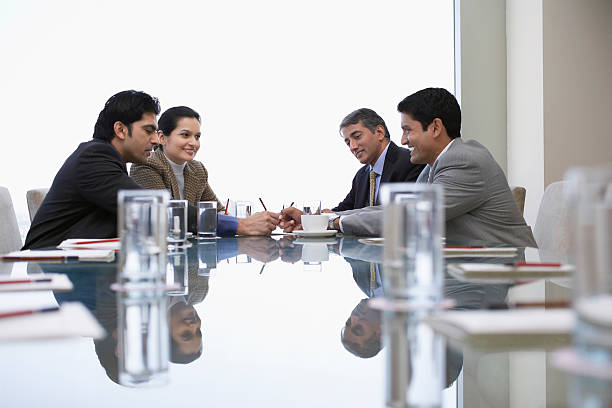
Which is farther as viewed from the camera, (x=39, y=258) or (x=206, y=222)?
(x=206, y=222)

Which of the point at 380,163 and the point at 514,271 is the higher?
the point at 380,163

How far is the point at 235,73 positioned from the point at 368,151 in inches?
60.9

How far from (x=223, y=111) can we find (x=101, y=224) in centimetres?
257

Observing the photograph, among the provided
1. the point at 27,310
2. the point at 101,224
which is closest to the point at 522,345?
the point at 27,310

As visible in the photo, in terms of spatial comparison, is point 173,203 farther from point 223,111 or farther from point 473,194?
point 223,111

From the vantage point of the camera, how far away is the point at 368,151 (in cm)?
392

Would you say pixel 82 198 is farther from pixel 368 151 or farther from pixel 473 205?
pixel 368 151

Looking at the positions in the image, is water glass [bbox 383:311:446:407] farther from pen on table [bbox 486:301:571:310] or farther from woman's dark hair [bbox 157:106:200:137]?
woman's dark hair [bbox 157:106:200:137]

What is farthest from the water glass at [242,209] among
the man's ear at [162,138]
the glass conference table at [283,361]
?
the glass conference table at [283,361]

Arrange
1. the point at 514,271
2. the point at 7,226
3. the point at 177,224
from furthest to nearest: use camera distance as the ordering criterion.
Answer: the point at 7,226 < the point at 177,224 < the point at 514,271


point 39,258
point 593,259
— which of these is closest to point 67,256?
point 39,258

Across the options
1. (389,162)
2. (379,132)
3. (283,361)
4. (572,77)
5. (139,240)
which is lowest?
(283,361)

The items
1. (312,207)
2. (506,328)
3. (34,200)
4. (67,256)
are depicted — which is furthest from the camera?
(34,200)

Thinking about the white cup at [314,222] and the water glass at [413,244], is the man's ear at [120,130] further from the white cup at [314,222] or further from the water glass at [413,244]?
the water glass at [413,244]
